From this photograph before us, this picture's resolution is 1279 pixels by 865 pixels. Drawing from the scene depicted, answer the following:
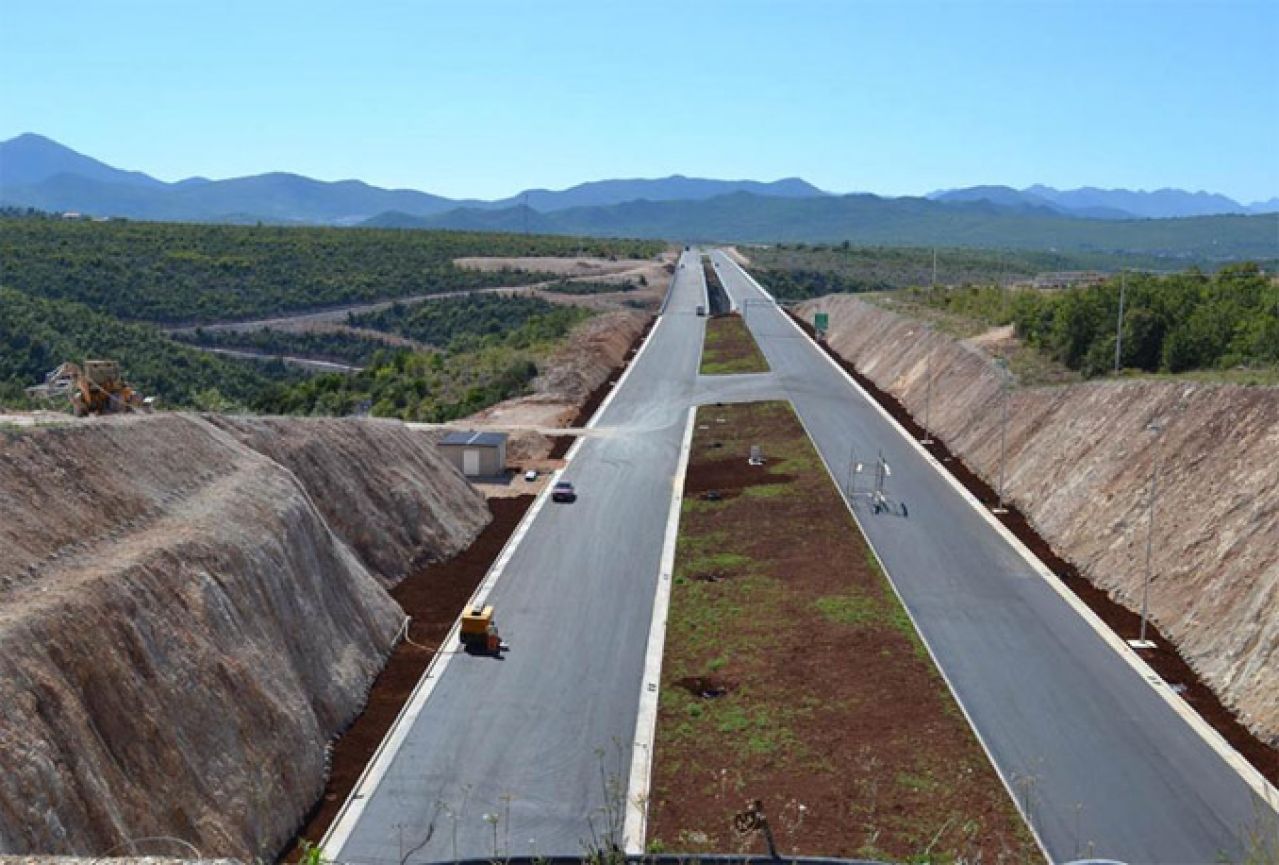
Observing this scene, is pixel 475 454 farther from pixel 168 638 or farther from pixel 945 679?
pixel 168 638

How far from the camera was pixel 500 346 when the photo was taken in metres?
76.8

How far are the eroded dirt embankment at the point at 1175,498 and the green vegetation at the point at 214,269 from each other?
60977mm

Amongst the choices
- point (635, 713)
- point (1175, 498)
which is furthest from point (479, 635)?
point (1175, 498)

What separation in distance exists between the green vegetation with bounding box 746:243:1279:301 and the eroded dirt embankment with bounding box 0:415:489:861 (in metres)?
91.2

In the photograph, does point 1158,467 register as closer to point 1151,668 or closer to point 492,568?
point 1151,668

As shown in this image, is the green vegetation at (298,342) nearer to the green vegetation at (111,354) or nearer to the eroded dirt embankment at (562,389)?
the green vegetation at (111,354)

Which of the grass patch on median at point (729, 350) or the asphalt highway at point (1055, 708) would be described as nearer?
the asphalt highway at point (1055, 708)

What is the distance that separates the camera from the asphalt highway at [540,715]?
61.6ft

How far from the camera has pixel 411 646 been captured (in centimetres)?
2695

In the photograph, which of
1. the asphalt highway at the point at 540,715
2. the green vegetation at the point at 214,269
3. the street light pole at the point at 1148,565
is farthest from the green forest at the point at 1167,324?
the green vegetation at the point at 214,269

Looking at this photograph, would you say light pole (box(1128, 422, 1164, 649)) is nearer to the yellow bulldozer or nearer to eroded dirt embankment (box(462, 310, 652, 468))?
eroded dirt embankment (box(462, 310, 652, 468))

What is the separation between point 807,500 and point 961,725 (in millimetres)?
17379

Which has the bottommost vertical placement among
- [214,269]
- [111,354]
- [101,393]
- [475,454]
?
[475,454]

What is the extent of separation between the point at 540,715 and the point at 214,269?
81.9 metres
